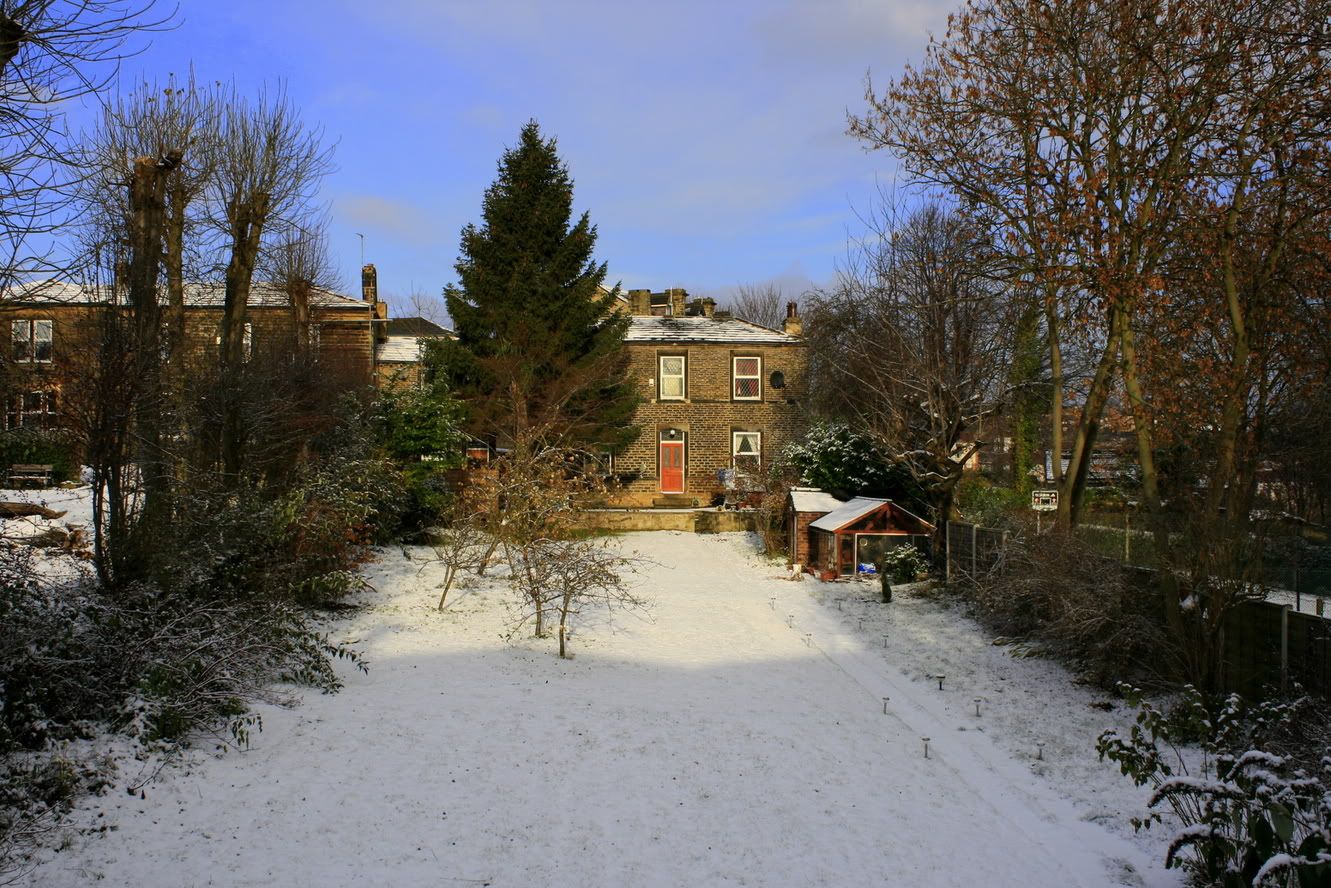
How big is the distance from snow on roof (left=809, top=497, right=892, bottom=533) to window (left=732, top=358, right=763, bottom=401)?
12.5m

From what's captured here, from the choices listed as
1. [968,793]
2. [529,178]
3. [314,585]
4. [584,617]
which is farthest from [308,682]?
[529,178]

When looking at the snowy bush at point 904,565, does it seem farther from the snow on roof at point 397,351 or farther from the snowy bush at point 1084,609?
the snow on roof at point 397,351

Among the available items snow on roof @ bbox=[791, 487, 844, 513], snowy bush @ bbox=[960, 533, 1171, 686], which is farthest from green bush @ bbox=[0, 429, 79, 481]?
snow on roof @ bbox=[791, 487, 844, 513]

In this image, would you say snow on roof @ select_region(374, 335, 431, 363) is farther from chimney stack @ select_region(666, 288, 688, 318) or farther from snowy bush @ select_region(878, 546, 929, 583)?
snowy bush @ select_region(878, 546, 929, 583)

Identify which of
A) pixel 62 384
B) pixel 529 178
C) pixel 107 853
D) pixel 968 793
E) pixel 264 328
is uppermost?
pixel 529 178

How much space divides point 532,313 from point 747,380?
10142 mm

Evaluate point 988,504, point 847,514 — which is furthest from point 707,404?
point 988,504

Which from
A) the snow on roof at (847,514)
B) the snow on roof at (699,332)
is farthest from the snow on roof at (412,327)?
the snow on roof at (847,514)

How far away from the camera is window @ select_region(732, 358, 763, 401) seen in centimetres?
3375

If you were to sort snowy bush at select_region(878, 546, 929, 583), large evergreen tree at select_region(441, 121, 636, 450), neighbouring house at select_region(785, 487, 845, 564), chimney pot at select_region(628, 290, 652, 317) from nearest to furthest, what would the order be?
snowy bush at select_region(878, 546, 929, 583) → neighbouring house at select_region(785, 487, 845, 564) → large evergreen tree at select_region(441, 121, 636, 450) → chimney pot at select_region(628, 290, 652, 317)

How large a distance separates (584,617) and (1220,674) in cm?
959

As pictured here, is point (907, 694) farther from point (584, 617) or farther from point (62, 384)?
point (62, 384)

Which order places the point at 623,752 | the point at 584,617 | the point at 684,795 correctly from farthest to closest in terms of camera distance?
1. the point at 584,617
2. the point at 623,752
3. the point at 684,795

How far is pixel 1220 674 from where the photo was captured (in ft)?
33.2
